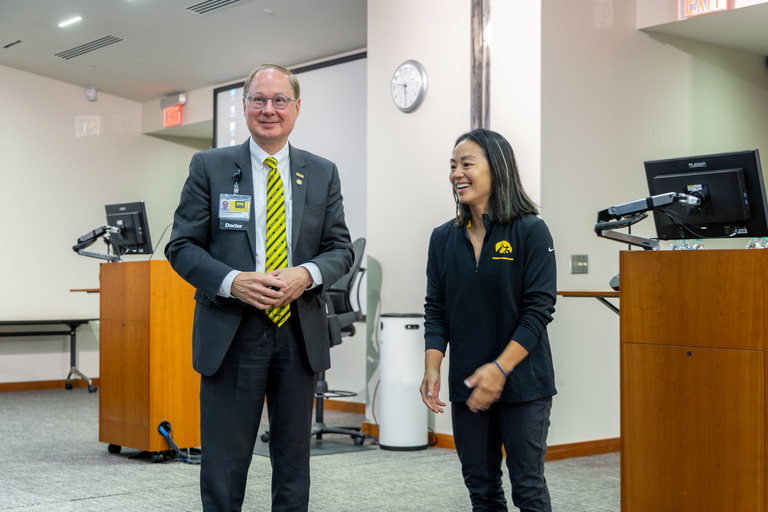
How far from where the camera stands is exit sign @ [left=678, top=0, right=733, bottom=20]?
502cm

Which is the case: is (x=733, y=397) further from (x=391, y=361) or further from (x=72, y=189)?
(x=72, y=189)

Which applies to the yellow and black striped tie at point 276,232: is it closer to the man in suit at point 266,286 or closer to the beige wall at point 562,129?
the man in suit at point 266,286

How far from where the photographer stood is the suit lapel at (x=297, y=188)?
2.20 m

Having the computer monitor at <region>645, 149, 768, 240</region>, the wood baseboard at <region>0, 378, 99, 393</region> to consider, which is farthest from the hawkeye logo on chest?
the wood baseboard at <region>0, 378, 99, 393</region>

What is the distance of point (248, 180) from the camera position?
2.19m

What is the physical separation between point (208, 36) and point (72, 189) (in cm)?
290

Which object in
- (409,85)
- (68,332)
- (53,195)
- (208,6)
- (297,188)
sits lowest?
(68,332)

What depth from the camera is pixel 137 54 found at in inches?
307

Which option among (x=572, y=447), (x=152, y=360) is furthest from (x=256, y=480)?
(x=572, y=447)

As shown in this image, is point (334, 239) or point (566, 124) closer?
point (334, 239)

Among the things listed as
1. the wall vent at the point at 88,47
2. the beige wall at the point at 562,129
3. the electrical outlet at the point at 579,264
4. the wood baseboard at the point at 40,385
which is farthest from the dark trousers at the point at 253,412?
the wood baseboard at the point at 40,385

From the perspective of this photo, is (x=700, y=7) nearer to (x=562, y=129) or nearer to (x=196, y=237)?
(x=562, y=129)

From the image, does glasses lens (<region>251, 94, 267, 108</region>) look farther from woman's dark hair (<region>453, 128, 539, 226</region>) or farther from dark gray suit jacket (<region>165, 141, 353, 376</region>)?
woman's dark hair (<region>453, 128, 539, 226</region>)

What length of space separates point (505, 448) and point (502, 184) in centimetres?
67
